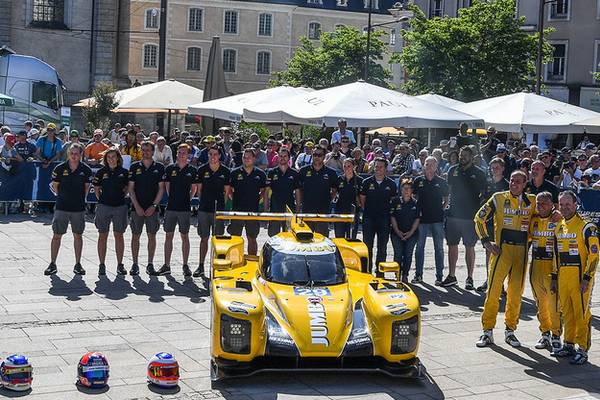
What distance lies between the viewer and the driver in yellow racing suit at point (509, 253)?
458 inches

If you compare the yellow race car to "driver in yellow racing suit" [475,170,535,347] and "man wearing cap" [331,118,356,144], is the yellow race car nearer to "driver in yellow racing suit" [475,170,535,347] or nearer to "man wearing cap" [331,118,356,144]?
"driver in yellow racing suit" [475,170,535,347]

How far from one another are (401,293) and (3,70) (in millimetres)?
26209

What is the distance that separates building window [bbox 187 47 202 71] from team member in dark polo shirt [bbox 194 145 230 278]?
55.7 meters

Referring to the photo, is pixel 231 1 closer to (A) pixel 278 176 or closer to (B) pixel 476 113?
(B) pixel 476 113

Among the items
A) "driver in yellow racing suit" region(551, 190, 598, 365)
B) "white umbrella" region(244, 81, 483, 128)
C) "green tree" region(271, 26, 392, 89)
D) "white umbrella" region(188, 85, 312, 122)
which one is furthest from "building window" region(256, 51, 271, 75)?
"driver in yellow racing suit" region(551, 190, 598, 365)

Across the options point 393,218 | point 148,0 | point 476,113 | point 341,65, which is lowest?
point 393,218

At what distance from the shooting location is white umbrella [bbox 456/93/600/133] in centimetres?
2253

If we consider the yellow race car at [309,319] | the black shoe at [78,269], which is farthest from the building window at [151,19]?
the yellow race car at [309,319]

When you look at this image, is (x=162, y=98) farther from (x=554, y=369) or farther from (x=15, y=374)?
(x=15, y=374)

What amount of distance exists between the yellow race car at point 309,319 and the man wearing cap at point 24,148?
11048 mm

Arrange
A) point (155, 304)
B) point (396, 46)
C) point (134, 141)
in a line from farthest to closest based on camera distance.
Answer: point (396, 46) → point (134, 141) → point (155, 304)

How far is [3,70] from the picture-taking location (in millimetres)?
33812

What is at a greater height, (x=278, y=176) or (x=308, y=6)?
(x=308, y=6)

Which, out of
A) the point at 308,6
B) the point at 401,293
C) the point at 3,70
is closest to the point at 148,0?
the point at 308,6
